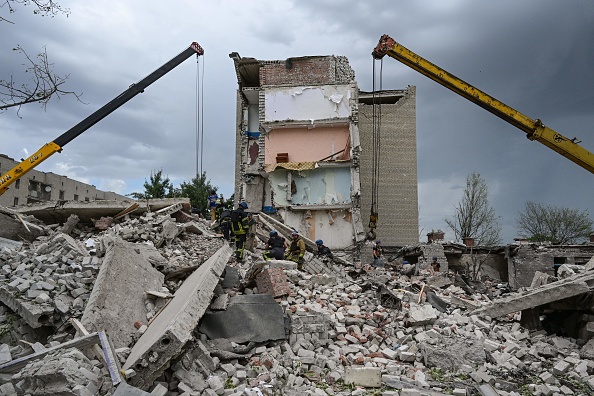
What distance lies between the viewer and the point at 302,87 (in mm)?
18125

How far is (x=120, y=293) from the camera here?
5434 millimetres

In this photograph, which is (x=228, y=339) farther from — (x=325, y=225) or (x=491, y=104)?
(x=325, y=225)

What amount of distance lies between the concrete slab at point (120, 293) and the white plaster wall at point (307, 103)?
494 inches

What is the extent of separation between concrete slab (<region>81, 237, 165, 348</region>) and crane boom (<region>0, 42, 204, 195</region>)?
8.90 meters

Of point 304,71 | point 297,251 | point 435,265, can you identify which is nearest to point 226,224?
point 297,251

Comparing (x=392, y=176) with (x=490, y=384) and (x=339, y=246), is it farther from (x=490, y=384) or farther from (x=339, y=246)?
(x=490, y=384)

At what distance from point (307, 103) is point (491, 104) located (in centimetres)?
728

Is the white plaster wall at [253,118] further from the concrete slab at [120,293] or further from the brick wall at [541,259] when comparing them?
the concrete slab at [120,293]

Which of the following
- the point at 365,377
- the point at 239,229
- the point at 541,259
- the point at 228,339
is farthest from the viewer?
the point at 541,259

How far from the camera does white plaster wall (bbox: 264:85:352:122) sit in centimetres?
1784

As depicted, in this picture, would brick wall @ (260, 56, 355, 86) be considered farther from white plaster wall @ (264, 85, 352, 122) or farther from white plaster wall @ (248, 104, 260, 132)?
white plaster wall @ (248, 104, 260, 132)

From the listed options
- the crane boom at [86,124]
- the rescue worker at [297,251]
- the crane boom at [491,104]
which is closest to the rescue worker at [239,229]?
the rescue worker at [297,251]

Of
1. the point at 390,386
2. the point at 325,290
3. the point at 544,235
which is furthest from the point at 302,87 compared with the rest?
the point at 544,235

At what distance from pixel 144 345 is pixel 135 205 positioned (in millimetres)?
7733
